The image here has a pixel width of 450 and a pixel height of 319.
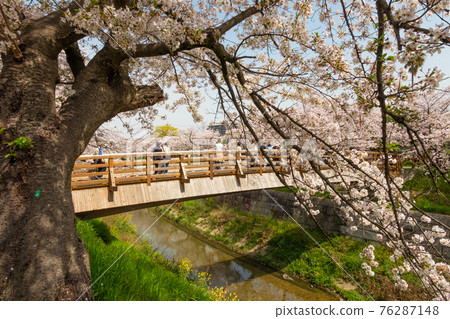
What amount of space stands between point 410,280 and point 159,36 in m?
11.6

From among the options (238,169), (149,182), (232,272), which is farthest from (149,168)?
(232,272)

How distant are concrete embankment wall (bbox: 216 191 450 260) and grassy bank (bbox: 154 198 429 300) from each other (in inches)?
19.6

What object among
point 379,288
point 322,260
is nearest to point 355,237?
point 322,260

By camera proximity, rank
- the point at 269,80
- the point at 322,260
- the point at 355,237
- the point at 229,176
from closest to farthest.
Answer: the point at 269,80
the point at 229,176
the point at 322,260
the point at 355,237

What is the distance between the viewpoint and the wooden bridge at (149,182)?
6.27 metres

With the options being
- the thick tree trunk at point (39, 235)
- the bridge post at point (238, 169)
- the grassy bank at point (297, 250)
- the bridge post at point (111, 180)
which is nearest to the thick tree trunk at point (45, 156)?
the thick tree trunk at point (39, 235)

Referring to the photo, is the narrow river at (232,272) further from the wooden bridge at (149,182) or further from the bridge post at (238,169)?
the bridge post at (238,169)

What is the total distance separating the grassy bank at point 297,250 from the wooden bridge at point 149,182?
169 inches

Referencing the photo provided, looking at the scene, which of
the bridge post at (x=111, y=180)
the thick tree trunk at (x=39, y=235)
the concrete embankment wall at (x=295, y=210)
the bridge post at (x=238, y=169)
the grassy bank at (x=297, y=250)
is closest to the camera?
the thick tree trunk at (x=39, y=235)

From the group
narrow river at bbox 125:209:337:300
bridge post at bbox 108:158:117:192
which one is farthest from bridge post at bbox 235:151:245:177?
bridge post at bbox 108:158:117:192

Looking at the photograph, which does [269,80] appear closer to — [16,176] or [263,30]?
[263,30]

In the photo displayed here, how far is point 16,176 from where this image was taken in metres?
2.04

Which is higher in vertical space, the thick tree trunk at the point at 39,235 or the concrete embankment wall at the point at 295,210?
the thick tree trunk at the point at 39,235

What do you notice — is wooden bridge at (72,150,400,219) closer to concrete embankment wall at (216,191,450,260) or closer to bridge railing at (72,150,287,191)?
bridge railing at (72,150,287,191)
